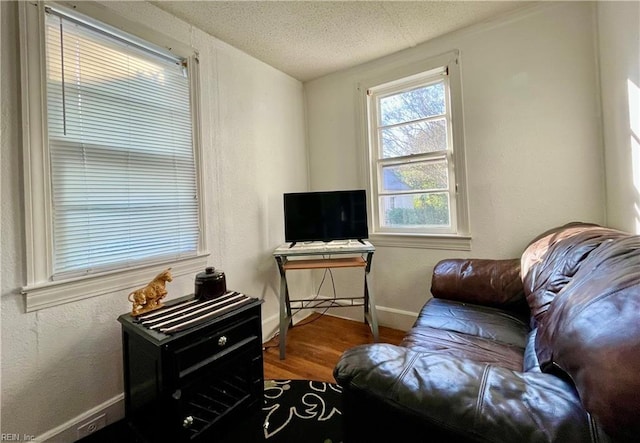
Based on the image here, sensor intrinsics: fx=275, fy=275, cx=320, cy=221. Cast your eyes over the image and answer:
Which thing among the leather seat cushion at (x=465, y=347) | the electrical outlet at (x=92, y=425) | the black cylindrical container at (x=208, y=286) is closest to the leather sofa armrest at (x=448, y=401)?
the leather seat cushion at (x=465, y=347)

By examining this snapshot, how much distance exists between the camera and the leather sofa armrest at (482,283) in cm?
173

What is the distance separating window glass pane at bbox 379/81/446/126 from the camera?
2.41m

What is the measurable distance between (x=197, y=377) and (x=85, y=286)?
2.56 feet

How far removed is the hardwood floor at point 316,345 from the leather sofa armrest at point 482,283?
73cm

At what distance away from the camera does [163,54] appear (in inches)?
72.0

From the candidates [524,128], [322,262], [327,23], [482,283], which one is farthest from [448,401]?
[327,23]

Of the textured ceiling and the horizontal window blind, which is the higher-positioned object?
the textured ceiling

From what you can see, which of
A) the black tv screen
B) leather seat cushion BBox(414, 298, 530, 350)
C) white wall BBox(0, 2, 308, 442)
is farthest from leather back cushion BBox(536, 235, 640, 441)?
white wall BBox(0, 2, 308, 442)

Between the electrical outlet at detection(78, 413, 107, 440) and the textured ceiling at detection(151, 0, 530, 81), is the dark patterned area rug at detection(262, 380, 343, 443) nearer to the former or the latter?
the electrical outlet at detection(78, 413, 107, 440)

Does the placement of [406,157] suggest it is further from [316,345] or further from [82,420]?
[82,420]

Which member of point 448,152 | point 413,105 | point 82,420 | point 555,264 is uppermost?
point 413,105

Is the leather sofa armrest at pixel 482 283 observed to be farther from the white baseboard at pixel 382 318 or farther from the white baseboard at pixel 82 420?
the white baseboard at pixel 82 420

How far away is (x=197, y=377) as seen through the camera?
1.33m

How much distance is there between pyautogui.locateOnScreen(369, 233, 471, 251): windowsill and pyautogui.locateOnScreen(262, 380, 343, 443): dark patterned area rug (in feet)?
4.35
